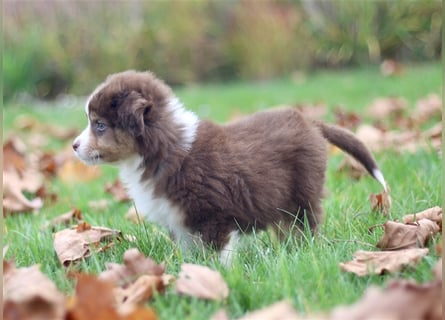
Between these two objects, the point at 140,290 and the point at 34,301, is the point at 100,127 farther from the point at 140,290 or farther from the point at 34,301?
the point at 34,301

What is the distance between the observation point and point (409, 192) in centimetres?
422

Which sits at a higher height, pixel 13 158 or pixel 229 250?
pixel 229 250

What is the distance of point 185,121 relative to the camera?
374 cm

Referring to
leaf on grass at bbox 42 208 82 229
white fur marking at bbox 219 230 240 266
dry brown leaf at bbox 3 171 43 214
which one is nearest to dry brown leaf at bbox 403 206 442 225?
white fur marking at bbox 219 230 240 266

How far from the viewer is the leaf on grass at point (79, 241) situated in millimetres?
3414

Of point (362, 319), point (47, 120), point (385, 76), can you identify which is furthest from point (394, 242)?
point (385, 76)

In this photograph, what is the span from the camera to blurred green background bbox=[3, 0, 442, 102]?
14.2 m

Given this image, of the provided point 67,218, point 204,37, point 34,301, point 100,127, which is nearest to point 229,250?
point 100,127

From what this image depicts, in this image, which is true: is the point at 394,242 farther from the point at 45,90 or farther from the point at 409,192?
the point at 45,90

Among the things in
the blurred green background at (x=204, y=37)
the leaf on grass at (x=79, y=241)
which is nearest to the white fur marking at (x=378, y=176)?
the leaf on grass at (x=79, y=241)

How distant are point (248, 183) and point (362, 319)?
1.68 m

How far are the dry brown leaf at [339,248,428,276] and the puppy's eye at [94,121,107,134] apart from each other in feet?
5.00

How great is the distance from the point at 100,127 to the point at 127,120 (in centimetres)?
20

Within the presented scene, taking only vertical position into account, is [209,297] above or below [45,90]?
above
